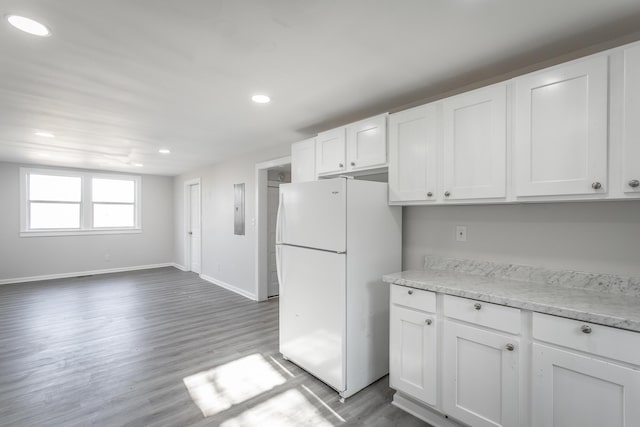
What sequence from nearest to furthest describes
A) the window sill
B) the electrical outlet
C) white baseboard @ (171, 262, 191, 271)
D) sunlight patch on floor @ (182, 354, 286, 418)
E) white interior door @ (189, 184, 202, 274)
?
sunlight patch on floor @ (182, 354, 286, 418) < the electrical outlet < the window sill < white interior door @ (189, 184, 202, 274) < white baseboard @ (171, 262, 191, 271)

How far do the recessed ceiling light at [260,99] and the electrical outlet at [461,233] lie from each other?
6.28 feet

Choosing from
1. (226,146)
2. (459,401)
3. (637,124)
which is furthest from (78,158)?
(637,124)

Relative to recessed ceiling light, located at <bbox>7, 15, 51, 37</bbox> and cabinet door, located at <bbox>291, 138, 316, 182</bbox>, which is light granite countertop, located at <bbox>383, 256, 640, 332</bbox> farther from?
recessed ceiling light, located at <bbox>7, 15, 51, 37</bbox>

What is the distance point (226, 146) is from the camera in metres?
4.45

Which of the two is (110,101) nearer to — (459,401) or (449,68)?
(449,68)

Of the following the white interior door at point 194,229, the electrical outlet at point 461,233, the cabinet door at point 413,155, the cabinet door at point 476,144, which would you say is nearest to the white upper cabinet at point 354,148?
the cabinet door at point 413,155

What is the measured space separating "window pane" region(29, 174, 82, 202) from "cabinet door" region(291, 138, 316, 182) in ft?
19.7

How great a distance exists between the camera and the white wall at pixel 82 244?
587 centimetres

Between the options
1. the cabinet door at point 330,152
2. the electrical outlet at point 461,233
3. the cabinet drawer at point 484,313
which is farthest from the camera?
the cabinet door at point 330,152

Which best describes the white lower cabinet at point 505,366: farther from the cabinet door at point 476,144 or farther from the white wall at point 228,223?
the white wall at point 228,223

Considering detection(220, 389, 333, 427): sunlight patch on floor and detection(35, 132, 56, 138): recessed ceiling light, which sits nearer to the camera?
detection(220, 389, 333, 427): sunlight patch on floor

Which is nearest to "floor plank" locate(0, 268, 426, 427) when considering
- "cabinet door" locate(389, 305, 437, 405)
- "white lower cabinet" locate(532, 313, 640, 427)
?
"cabinet door" locate(389, 305, 437, 405)

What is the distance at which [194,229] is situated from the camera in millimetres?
7180

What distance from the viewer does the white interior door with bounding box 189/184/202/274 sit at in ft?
22.8
